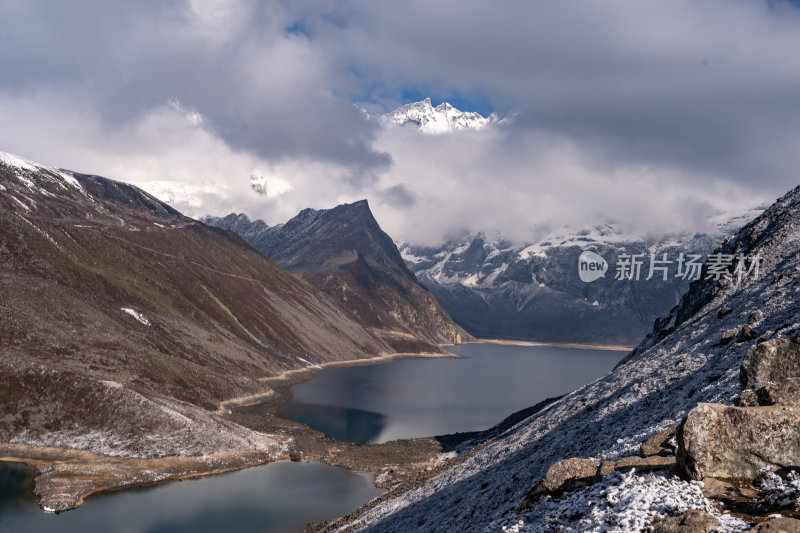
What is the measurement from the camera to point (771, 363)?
27.2m

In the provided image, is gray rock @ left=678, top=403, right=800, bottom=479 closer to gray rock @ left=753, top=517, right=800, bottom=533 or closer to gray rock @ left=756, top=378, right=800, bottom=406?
gray rock @ left=756, top=378, right=800, bottom=406

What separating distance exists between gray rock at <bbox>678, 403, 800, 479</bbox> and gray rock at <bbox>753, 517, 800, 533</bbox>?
369 cm

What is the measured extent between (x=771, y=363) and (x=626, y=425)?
1429 centimetres

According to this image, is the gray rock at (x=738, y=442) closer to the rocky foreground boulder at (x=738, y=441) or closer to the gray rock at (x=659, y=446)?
the rocky foreground boulder at (x=738, y=441)

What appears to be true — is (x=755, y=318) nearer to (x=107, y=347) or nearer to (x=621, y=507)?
(x=621, y=507)

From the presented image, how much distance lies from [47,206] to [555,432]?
652ft

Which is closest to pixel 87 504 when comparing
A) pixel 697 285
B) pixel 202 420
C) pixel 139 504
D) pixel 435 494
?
pixel 139 504

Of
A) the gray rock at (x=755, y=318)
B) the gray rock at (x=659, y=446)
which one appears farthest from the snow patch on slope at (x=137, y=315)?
the gray rock at (x=659, y=446)

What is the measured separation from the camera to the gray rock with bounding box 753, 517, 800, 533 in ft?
49.1

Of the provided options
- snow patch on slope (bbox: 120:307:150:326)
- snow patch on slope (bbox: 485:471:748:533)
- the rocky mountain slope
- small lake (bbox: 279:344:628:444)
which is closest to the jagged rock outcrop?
snow patch on slope (bbox: 485:471:748:533)

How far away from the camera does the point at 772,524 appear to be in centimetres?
1532

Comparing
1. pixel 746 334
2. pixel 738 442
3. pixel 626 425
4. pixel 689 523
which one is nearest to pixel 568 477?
pixel 738 442

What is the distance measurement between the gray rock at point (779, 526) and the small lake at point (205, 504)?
5550 cm

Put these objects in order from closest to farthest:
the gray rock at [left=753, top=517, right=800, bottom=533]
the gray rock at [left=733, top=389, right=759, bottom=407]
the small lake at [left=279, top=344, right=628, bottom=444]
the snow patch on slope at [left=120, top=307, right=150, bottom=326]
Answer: the gray rock at [left=753, top=517, right=800, bottom=533], the gray rock at [left=733, top=389, right=759, bottom=407], the small lake at [left=279, top=344, right=628, bottom=444], the snow patch on slope at [left=120, top=307, right=150, bottom=326]
